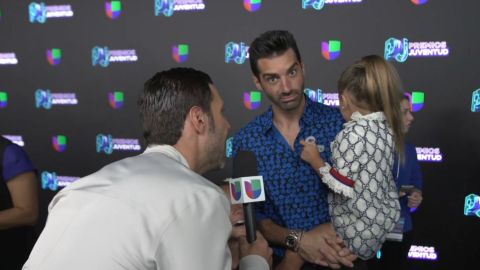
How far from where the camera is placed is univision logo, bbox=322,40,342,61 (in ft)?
10.6

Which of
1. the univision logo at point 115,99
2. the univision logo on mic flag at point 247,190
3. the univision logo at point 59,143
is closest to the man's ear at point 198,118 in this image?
the univision logo on mic flag at point 247,190

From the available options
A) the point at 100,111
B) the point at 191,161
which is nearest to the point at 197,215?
the point at 191,161

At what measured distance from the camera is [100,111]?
396 cm

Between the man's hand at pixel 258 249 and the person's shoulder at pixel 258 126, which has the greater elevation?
the person's shoulder at pixel 258 126

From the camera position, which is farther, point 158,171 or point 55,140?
point 55,140

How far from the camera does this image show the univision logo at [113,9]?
3.81 metres

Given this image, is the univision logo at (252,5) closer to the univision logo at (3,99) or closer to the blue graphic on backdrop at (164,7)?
the blue graphic on backdrop at (164,7)

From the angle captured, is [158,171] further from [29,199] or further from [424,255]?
[424,255]

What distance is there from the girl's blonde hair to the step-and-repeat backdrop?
158 centimetres

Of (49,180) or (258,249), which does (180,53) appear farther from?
(258,249)

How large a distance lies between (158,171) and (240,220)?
506mm

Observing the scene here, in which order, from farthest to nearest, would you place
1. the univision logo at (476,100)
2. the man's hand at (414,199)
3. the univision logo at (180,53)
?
the univision logo at (180,53), the univision logo at (476,100), the man's hand at (414,199)

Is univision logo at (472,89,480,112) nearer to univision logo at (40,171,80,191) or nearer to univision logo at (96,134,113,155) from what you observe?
univision logo at (96,134,113,155)

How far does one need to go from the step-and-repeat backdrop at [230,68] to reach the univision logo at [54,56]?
0.01m
